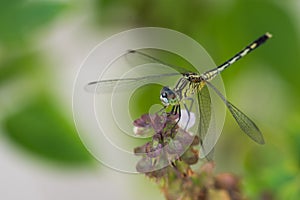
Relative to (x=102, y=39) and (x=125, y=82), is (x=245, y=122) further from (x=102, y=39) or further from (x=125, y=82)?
(x=102, y=39)

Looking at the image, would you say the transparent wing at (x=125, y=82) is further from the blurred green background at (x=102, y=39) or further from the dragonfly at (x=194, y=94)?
the blurred green background at (x=102, y=39)

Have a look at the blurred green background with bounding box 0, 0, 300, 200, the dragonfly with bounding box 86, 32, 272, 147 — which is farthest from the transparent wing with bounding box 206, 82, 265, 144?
the blurred green background with bounding box 0, 0, 300, 200


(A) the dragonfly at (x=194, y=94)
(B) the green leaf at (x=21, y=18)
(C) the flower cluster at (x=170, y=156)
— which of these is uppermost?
(B) the green leaf at (x=21, y=18)

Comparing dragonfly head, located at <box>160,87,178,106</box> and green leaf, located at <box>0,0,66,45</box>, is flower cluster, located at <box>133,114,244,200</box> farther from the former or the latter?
green leaf, located at <box>0,0,66,45</box>

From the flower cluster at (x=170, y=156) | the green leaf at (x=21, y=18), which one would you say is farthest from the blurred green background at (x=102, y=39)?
the flower cluster at (x=170, y=156)

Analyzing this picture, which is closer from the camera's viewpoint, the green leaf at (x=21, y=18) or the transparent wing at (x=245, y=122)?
the transparent wing at (x=245, y=122)

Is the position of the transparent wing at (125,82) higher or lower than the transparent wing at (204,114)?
higher

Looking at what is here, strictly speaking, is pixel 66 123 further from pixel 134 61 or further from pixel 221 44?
pixel 134 61
